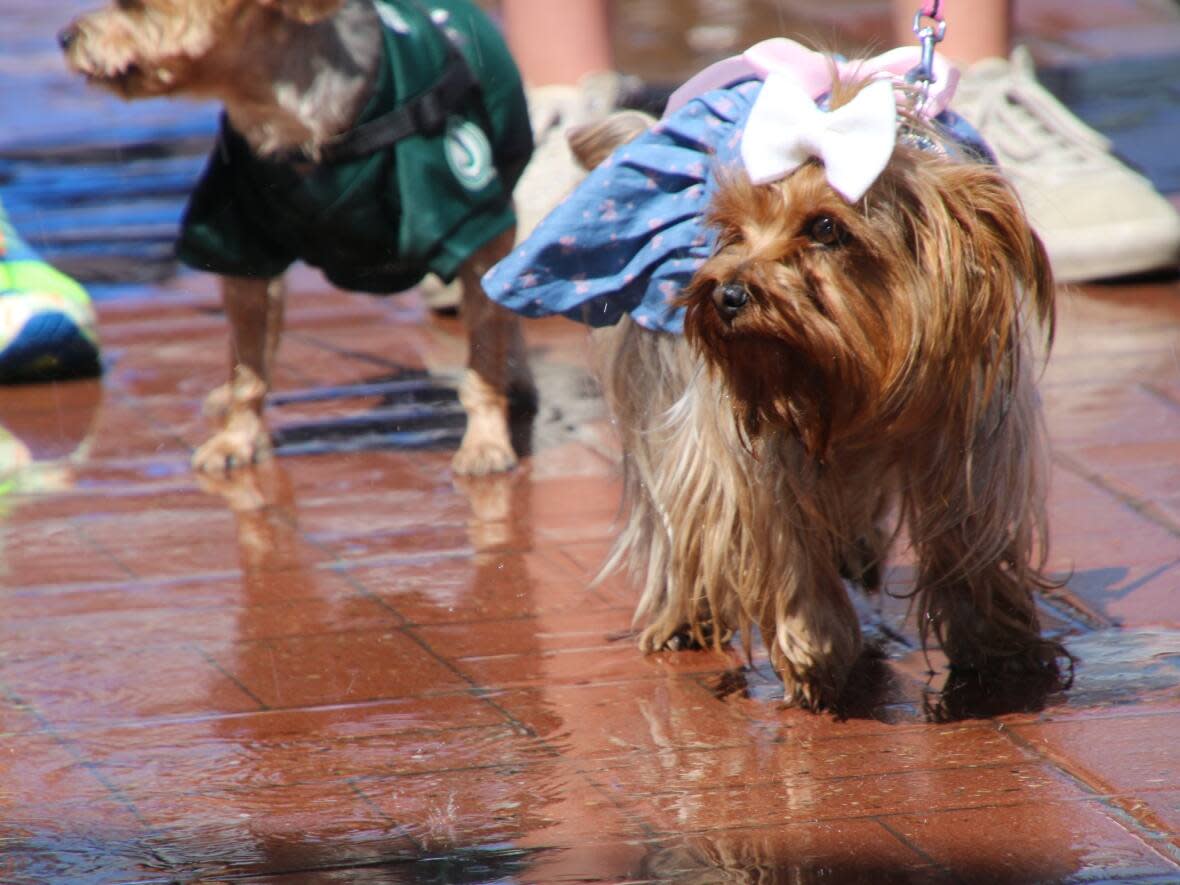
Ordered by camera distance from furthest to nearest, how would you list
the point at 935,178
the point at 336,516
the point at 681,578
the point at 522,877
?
the point at 336,516, the point at 681,578, the point at 935,178, the point at 522,877

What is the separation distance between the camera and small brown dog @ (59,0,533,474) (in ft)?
16.1

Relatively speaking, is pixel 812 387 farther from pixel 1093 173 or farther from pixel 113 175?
pixel 113 175

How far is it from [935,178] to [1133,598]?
4.04 feet

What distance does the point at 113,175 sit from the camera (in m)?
8.74

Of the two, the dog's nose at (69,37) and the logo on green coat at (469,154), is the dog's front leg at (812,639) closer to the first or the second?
the logo on green coat at (469,154)

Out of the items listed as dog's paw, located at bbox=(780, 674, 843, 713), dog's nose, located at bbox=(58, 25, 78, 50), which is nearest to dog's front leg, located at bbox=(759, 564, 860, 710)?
dog's paw, located at bbox=(780, 674, 843, 713)

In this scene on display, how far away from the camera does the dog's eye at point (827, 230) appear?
2996 millimetres

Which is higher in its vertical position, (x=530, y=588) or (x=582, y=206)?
(x=582, y=206)

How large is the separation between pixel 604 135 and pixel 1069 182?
9.01 ft

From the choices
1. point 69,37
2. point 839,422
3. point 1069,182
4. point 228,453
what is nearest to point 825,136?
point 839,422

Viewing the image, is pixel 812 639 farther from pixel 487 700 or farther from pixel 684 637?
pixel 487 700

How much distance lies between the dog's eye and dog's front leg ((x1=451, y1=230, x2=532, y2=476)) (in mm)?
2100

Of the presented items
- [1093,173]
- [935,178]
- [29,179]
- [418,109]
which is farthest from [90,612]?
[29,179]

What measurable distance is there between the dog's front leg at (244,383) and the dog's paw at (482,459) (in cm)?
57
